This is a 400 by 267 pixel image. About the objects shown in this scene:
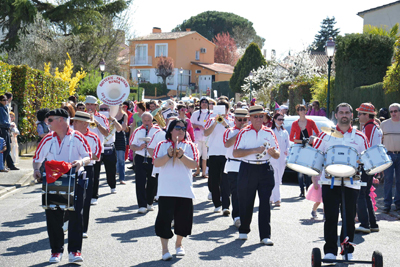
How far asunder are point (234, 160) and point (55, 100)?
15.1 m

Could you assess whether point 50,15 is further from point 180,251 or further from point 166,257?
point 166,257

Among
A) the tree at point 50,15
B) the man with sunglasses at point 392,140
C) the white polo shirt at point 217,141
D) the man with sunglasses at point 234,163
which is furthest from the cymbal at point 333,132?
the tree at point 50,15

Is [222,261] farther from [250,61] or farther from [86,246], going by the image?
[250,61]

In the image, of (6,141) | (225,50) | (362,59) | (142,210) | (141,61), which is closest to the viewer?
(142,210)

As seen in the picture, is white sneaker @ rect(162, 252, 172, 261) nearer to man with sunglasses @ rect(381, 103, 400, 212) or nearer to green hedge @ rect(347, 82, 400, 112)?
man with sunglasses @ rect(381, 103, 400, 212)

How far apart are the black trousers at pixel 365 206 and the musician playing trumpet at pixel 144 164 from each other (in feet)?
11.9

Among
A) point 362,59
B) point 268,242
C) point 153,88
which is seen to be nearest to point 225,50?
point 153,88

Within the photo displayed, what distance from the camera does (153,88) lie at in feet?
219

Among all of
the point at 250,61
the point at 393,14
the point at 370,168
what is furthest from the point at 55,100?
the point at 250,61

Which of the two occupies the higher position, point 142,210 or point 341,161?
point 341,161

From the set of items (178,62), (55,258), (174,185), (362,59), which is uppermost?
(178,62)

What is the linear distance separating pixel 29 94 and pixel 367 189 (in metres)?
13.7

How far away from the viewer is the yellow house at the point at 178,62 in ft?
246

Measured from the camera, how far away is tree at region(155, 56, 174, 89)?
2805 inches
